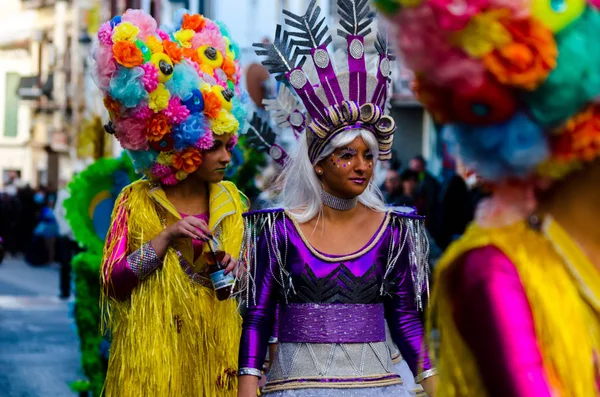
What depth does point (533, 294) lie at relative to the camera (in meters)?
2.01

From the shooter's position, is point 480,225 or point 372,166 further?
point 372,166

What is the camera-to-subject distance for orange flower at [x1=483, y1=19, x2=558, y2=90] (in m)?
1.88

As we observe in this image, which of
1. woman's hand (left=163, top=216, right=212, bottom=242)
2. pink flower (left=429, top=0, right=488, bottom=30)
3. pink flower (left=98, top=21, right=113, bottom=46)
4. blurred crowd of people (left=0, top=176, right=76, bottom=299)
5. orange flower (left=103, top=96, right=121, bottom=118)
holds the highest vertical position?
pink flower (left=98, top=21, right=113, bottom=46)

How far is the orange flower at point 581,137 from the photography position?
195 cm

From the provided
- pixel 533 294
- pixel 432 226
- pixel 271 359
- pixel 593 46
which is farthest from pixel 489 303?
pixel 432 226

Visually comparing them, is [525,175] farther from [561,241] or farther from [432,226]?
[432,226]

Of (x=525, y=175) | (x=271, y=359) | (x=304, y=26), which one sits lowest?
(x=271, y=359)

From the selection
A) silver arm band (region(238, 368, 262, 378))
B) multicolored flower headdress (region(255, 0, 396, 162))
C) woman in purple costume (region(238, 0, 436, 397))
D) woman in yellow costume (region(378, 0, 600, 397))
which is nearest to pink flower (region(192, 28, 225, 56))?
multicolored flower headdress (region(255, 0, 396, 162))

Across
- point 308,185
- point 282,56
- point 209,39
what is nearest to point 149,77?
point 209,39

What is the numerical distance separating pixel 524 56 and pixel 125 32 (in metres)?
3.30

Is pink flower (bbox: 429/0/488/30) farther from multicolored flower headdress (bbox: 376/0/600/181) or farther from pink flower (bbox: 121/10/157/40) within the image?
pink flower (bbox: 121/10/157/40)

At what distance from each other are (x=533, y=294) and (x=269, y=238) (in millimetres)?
2011

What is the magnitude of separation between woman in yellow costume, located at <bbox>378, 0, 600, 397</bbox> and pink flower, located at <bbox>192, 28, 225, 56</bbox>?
10.3 ft

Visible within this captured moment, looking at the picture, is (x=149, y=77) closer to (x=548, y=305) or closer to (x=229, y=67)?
(x=229, y=67)
